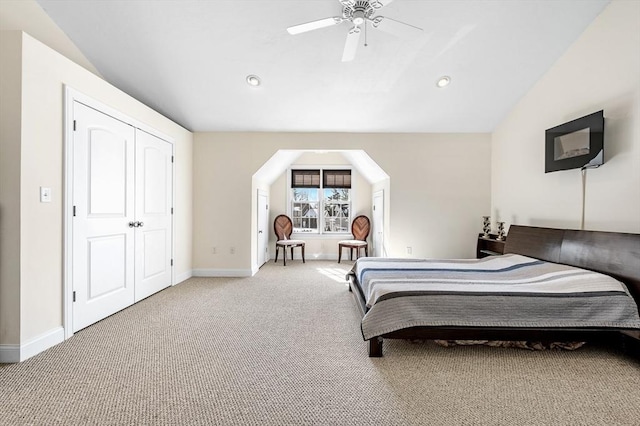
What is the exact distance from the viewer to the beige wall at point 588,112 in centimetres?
279

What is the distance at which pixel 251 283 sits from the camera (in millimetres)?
4602

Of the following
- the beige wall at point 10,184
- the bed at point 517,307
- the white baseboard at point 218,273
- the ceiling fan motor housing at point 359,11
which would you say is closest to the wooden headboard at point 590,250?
the bed at point 517,307

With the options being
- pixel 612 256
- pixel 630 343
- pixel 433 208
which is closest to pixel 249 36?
pixel 433 208

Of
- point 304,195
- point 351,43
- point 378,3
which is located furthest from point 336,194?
point 378,3

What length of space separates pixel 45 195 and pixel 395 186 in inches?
170

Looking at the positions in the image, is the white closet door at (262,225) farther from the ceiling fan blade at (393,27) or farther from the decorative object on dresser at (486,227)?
the decorative object on dresser at (486,227)

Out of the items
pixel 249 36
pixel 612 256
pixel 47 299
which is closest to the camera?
pixel 47 299

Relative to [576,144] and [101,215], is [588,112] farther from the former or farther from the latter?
[101,215]

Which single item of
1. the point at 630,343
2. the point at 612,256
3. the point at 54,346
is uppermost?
the point at 612,256

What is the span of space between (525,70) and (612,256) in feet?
7.90

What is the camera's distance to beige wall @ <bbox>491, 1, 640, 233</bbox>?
2788 mm

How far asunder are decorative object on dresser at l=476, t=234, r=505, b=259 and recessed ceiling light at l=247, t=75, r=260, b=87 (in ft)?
12.8

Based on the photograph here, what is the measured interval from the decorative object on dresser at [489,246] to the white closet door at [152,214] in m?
4.57

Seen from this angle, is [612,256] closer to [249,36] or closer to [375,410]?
[375,410]
